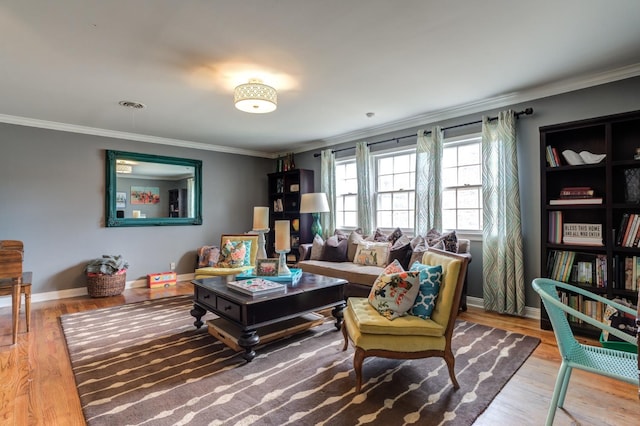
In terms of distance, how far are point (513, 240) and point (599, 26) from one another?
2.02 m

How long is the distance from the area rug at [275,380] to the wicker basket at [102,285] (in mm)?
1460

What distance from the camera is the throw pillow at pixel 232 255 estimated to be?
4.32 meters

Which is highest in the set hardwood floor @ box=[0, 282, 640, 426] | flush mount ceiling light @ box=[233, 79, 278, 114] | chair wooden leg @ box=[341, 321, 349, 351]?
flush mount ceiling light @ box=[233, 79, 278, 114]

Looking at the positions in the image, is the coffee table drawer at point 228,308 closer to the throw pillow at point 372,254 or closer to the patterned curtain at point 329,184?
the throw pillow at point 372,254

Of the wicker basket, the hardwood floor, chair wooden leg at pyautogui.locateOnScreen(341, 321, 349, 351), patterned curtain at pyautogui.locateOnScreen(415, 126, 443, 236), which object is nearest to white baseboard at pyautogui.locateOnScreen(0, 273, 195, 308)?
the wicker basket

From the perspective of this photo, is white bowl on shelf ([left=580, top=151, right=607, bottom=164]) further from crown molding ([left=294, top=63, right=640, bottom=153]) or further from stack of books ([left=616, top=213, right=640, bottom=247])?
crown molding ([left=294, top=63, right=640, bottom=153])

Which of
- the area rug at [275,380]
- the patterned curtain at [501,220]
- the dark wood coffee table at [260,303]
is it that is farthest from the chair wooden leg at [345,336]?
the patterned curtain at [501,220]

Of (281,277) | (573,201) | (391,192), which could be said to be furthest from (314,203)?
(573,201)

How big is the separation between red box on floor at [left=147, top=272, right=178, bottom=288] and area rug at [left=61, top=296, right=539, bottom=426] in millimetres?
1931

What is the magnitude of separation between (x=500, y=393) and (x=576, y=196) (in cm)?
203

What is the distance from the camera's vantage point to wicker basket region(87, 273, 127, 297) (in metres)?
4.50

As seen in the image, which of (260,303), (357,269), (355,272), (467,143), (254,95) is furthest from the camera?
(467,143)

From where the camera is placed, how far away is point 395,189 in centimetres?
488

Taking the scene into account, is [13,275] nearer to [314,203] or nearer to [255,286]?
[255,286]
